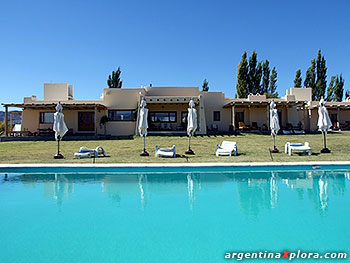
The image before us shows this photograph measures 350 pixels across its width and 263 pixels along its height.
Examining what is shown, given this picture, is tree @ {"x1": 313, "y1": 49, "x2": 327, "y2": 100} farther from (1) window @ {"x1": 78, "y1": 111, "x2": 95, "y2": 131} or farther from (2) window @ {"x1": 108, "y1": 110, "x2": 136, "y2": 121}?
(1) window @ {"x1": 78, "y1": 111, "x2": 95, "y2": 131}

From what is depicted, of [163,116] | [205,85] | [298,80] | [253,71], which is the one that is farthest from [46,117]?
[298,80]

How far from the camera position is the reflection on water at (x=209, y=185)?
6927 millimetres

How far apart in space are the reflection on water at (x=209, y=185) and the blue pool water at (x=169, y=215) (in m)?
0.03

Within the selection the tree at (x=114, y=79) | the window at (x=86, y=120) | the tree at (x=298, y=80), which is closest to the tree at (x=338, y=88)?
the tree at (x=298, y=80)

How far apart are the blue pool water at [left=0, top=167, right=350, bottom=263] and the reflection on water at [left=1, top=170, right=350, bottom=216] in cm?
3

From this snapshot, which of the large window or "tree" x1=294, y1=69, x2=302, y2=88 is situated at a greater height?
"tree" x1=294, y1=69, x2=302, y2=88

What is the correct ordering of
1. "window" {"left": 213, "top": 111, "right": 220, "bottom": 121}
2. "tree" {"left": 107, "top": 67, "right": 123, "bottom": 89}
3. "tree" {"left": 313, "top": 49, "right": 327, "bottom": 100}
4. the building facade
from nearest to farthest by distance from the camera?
the building facade < "window" {"left": 213, "top": 111, "right": 220, "bottom": 121} < "tree" {"left": 107, "top": 67, "right": 123, "bottom": 89} < "tree" {"left": 313, "top": 49, "right": 327, "bottom": 100}

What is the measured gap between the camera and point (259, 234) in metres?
4.71

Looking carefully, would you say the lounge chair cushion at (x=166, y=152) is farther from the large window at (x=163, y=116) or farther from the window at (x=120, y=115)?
the large window at (x=163, y=116)

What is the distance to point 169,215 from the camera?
19.1 ft

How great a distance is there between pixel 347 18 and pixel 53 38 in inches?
788

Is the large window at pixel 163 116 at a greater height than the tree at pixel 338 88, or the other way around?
the tree at pixel 338 88

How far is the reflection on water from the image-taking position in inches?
273

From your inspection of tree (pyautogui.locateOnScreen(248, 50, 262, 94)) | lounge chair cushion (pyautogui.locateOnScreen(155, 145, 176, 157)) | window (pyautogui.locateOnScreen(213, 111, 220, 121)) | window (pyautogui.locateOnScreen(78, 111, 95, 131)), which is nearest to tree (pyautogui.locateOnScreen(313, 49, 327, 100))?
tree (pyautogui.locateOnScreen(248, 50, 262, 94))
